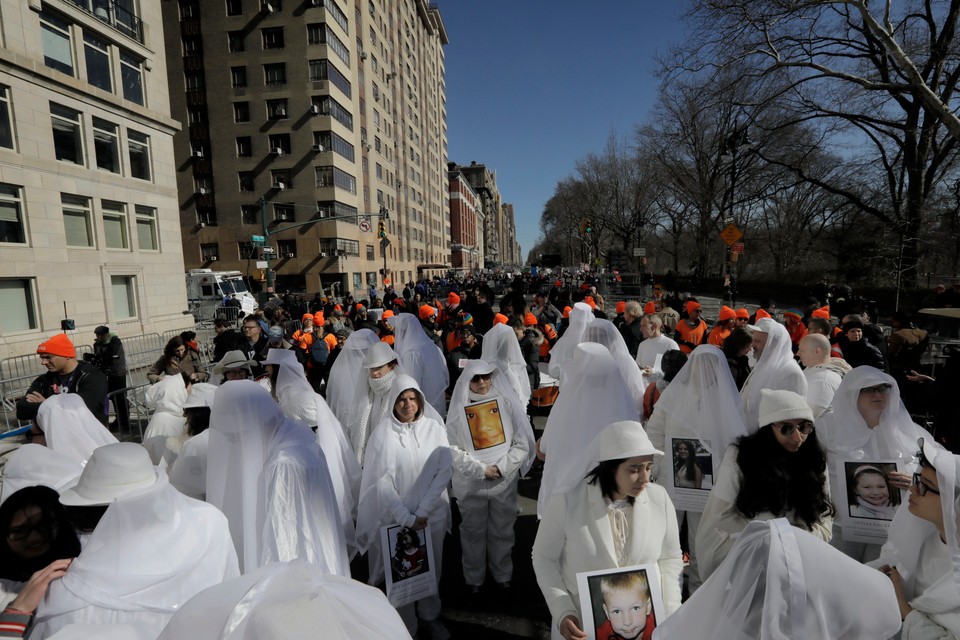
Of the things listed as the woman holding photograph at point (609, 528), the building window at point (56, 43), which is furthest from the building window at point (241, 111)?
the woman holding photograph at point (609, 528)

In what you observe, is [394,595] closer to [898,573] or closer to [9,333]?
[898,573]

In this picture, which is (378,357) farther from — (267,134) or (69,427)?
(267,134)

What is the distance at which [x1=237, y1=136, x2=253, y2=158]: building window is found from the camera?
3912 centimetres

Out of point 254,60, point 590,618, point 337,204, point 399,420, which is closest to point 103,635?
point 590,618

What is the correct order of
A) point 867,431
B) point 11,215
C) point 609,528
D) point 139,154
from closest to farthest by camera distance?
1. point 609,528
2. point 867,431
3. point 11,215
4. point 139,154

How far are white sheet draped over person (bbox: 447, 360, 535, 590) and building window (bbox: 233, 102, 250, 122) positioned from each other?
4289 cm

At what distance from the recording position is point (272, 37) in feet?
126

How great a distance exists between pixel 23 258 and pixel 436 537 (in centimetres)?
1878

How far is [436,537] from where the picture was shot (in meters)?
3.68

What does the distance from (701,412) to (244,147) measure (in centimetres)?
4370

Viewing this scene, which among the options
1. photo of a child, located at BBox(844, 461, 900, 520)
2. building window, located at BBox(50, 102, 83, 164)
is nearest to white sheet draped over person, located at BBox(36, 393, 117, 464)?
photo of a child, located at BBox(844, 461, 900, 520)

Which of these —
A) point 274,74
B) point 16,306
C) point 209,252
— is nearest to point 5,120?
point 16,306

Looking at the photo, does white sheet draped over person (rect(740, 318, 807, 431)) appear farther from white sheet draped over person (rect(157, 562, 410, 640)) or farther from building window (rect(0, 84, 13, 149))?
building window (rect(0, 84, 13, 149))

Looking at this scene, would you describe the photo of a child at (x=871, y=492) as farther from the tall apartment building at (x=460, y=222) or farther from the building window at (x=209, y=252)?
the tall apartment building at (x=460, y=222)
